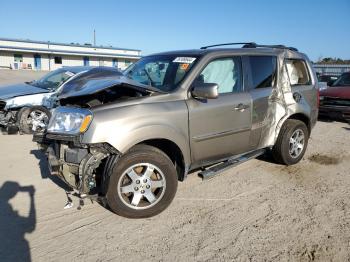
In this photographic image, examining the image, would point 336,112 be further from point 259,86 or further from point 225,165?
point 225,165

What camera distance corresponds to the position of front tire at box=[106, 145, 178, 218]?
351 cm

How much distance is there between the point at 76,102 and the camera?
3754 mm

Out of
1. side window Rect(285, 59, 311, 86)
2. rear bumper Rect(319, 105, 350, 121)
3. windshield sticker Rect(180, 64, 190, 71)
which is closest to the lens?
windshield sticker Rect(180, 64, 190, 71)

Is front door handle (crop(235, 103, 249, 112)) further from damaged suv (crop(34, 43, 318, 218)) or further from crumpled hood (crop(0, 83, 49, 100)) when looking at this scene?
crumpled hood (crop(0, 83, 49, 100))

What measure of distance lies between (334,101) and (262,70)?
6.44m

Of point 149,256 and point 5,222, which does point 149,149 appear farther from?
point 5,222

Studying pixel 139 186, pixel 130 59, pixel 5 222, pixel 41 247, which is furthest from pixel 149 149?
pixel 130 59

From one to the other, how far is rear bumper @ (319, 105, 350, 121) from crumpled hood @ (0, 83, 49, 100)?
837 centimetres

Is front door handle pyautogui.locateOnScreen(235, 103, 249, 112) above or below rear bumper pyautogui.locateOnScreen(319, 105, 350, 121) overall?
above

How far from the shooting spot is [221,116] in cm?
425

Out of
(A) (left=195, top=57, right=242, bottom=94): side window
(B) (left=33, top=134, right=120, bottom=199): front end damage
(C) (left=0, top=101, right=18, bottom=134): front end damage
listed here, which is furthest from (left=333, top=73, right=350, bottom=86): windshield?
(C) (left=0, top=101, right=18, bottom=134): front end damage

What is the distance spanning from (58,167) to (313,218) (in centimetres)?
297

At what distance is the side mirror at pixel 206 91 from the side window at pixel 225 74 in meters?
0.37

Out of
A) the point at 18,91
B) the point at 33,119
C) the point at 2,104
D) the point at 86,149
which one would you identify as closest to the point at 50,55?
the point at 18,91
